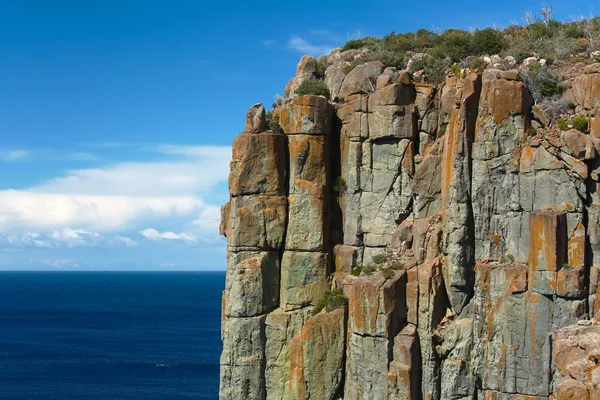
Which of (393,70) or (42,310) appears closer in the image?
(393,70)

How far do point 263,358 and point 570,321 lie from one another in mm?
17097

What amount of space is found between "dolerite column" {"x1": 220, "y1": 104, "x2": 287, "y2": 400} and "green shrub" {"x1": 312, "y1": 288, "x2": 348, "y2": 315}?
278 centimetres

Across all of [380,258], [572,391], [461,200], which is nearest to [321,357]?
[380,258]

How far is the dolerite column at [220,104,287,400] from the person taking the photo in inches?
1580

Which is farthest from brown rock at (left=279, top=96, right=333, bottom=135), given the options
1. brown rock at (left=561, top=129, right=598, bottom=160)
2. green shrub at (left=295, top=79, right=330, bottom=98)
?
brown rock at (left=561, top=129, right=598, bottom=160)

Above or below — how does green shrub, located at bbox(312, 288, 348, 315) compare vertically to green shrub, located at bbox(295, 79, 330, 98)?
below

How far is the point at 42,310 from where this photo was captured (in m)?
195

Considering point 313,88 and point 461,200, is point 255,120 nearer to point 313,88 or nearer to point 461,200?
point 313,88

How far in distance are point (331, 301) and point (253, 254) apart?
17.3ft

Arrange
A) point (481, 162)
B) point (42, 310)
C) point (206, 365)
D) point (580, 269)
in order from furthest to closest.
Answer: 1. point (42, 310)
2. point (206, 365)
3. point (481, 162)
4. point (580, 269)

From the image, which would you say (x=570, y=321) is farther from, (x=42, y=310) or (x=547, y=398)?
(x=42, y=310)

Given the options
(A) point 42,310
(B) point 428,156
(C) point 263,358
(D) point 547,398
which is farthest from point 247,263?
(A) point 42,310

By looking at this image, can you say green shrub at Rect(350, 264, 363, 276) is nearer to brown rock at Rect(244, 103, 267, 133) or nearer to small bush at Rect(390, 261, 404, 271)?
small bush at Rect(390, 261, 404, 271)

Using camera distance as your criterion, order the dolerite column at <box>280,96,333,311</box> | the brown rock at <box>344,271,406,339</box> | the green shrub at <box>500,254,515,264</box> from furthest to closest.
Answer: the dolerite column at <box>280,96,333,311</box>
the brown rock at <box>344,271,406,339</box>
the green shrub at <box>500,254,515,264</box>
